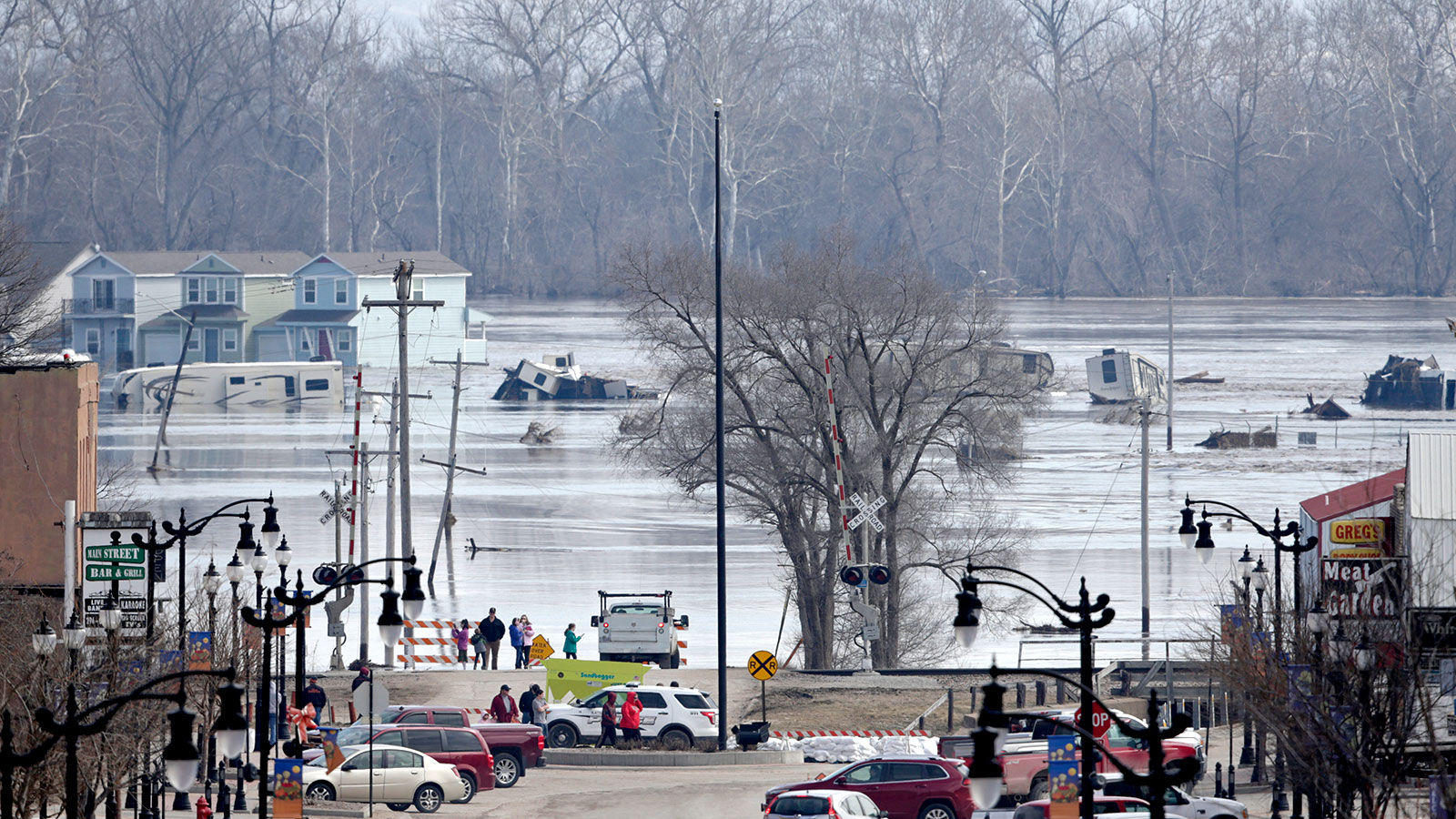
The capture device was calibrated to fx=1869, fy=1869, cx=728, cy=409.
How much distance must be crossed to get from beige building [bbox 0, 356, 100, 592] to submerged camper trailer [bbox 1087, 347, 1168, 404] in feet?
228

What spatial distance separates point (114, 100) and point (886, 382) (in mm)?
123414

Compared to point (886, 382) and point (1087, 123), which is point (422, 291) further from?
point (886, 382)

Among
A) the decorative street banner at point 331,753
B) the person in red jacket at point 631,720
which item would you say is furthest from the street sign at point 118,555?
the person in red jacket at point 631,720

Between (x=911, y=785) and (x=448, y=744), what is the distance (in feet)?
22.0

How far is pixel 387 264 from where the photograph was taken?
124875 mm

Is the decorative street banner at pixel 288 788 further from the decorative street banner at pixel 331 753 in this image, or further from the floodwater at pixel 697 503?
the floodwater at pixel 697 503

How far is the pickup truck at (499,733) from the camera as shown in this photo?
89.2ft

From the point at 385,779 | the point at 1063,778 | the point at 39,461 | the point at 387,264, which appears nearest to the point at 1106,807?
the point at 1063,778

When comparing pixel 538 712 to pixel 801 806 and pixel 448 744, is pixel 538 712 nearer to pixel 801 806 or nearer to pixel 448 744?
pixel 448 744

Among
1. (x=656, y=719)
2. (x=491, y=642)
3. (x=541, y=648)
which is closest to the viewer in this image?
(x=656, y=719)

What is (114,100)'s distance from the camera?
153 metres

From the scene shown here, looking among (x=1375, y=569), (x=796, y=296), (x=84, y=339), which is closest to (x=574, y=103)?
(x=84, y=339)

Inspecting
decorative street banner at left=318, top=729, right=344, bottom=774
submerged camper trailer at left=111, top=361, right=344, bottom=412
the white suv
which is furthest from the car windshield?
submerged camper trailer at left=111, top=361, right=344, bottom=412

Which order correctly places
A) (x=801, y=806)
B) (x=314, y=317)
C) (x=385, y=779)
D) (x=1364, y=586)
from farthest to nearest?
1. (x=314, y=317)
2. (x=385, y=779)
3. (x=1364, y=586)
4. (x=801, y=806)
